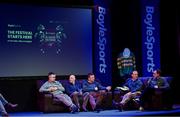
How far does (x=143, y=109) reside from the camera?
9609 mm

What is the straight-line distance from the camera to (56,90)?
9352mm

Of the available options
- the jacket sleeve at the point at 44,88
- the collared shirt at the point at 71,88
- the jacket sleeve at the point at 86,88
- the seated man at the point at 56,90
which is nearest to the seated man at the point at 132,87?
the jacket sleeve at the point at 86,88

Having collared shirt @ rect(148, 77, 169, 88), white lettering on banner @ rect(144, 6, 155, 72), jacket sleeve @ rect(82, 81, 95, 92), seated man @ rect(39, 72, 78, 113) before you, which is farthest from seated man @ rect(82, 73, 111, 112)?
white lettering on banner @ rect(144, 6, 155, 72)

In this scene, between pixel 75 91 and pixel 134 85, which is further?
pixel 134 85

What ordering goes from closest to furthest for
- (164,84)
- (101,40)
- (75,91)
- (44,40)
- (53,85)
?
(53,85)
(75,91)
(44,40)
(164,84)
(101,40)

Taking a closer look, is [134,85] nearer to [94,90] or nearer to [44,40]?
[94,90]

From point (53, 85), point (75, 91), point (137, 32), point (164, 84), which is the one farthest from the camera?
point (137, 32)

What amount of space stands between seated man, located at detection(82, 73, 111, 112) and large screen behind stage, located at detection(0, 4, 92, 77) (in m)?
0.56

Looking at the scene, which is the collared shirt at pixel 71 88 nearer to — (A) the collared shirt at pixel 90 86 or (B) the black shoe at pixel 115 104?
(A) the collared shirt at pixel 90 86

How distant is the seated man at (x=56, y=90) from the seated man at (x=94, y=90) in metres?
0.48

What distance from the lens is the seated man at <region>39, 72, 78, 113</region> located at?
9203mm

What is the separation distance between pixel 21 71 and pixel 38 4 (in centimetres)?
162

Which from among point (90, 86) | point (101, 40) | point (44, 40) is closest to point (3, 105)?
point (44, 40)

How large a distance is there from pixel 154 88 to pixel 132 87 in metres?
0.55
